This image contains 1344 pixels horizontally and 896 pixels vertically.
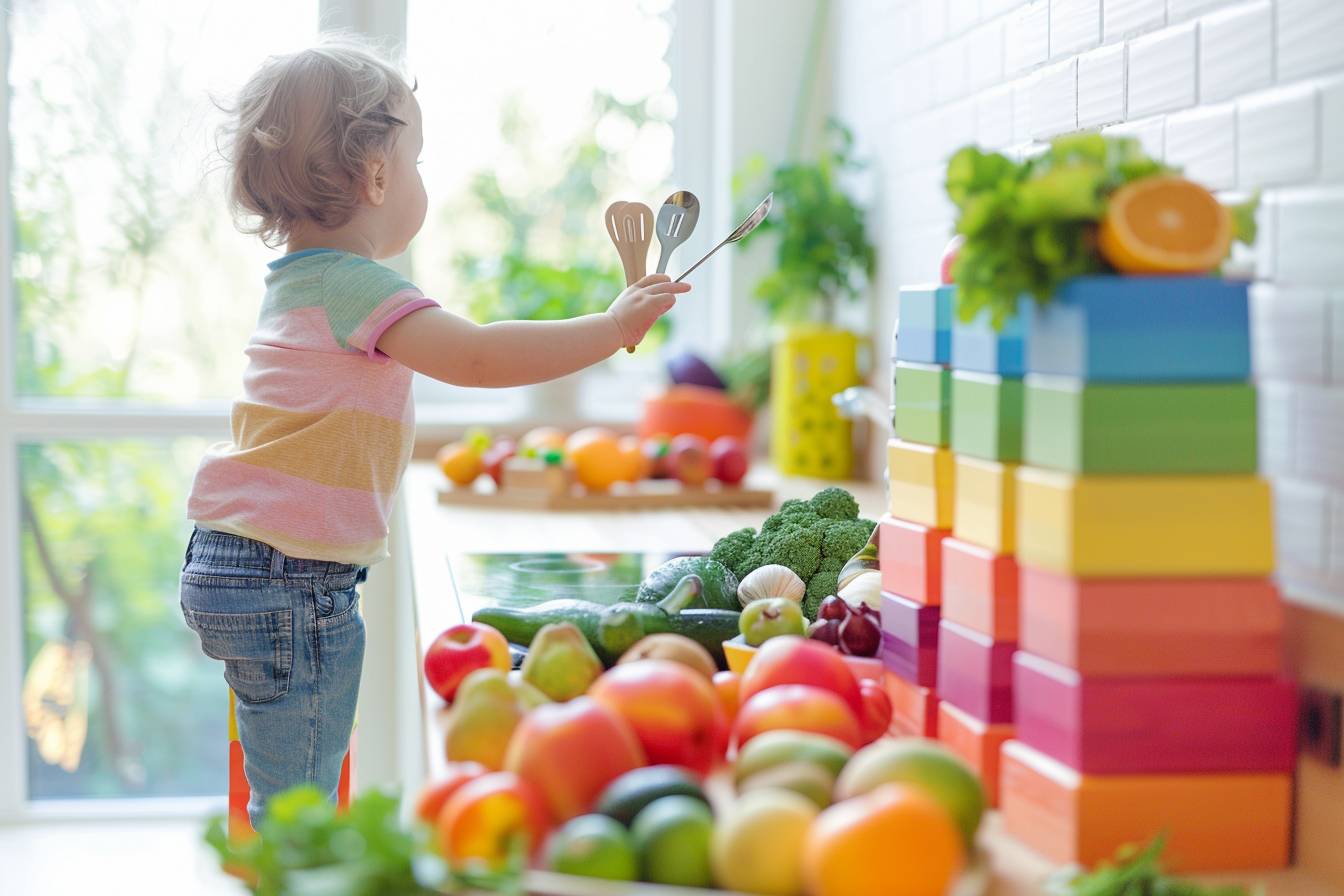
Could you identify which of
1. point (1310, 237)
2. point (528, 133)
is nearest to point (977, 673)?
point (1310, 237)

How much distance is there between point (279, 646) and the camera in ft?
4.98

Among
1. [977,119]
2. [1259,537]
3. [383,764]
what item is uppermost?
[977,119]

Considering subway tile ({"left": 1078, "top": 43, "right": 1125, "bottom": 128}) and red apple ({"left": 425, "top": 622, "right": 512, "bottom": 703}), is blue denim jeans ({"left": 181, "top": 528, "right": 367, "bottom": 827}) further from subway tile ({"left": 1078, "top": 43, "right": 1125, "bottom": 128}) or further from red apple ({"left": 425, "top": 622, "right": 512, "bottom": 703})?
subway tile ({"left": 1078, "top": 43, "right": 1125, "bottom": 128})

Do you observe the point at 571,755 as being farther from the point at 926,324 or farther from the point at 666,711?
the point at 926,324

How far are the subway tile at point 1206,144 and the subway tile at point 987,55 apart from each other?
0.61 meters

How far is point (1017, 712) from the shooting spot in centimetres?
82

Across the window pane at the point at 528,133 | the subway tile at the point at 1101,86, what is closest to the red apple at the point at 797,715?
the subway tile at the point at 1101,86

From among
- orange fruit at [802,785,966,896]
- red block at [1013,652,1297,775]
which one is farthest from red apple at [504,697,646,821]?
red block at [1013,652,1297,775]

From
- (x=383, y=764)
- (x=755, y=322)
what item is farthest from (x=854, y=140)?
(x=383, y=764)

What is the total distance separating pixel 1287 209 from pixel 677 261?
2.22 m

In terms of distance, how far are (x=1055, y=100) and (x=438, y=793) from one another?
103 cm

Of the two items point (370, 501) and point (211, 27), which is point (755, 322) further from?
point (370, 501)

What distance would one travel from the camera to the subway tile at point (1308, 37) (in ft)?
2.81

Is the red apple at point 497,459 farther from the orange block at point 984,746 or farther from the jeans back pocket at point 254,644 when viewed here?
the orange block at point 984,746
